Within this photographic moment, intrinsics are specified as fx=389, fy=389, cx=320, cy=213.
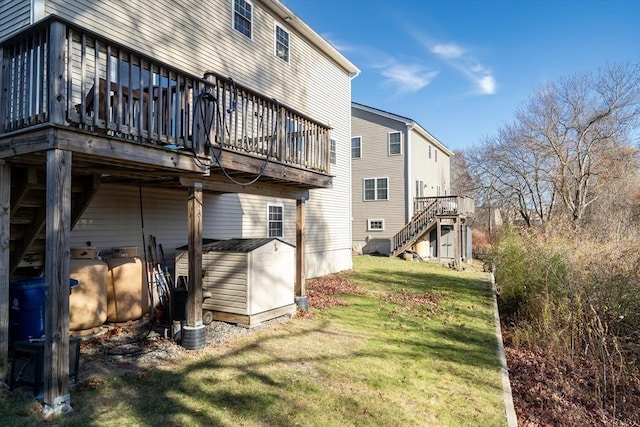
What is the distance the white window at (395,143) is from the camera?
22000 millimetres

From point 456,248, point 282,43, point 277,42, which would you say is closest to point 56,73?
point 277,42

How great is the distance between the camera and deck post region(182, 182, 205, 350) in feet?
18.6

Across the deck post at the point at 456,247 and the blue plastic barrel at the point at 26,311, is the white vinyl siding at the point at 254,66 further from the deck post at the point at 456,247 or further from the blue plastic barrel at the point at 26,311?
the deck post at the point at 456,247

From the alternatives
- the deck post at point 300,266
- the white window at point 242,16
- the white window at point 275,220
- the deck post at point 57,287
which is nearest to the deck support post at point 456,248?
the white window at point 275,220

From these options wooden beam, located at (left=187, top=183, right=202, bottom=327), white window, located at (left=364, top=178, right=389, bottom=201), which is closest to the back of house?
wooden beam, located at (left=187, top=183, right=202, bottom=327)

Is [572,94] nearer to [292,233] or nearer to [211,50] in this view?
[292,233]

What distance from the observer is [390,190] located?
2238cm

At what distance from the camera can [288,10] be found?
11.3 metres

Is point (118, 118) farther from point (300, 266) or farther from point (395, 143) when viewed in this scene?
point (395, 143)

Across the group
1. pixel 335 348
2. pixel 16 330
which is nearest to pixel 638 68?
pixel 335 348

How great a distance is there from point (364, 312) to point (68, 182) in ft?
20.6

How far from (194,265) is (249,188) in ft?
6.39

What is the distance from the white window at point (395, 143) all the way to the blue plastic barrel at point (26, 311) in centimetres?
1939

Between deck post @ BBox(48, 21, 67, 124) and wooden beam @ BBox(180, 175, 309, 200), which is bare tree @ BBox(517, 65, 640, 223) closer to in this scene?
wooden beam @ BBox(180, 175, 309, 200)
